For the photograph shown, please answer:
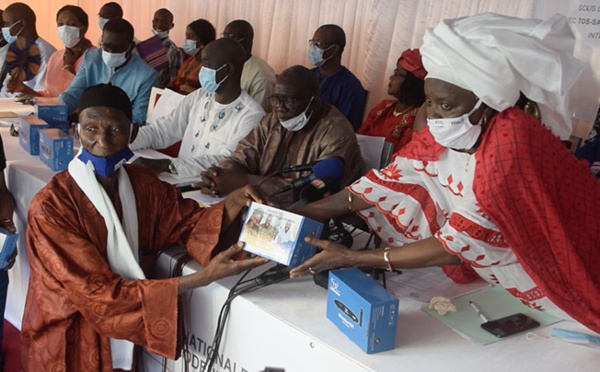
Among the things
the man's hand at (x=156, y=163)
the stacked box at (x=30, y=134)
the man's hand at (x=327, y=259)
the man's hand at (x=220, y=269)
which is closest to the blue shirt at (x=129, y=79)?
the stacked box at (x=30, y=134)

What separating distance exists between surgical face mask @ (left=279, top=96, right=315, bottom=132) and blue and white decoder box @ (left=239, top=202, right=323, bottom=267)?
1345 millimetres

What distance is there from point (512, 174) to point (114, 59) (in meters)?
3.60

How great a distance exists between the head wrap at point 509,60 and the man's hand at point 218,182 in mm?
1345

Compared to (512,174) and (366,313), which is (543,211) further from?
(366,313)

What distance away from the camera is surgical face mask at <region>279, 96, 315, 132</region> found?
3.12 metres

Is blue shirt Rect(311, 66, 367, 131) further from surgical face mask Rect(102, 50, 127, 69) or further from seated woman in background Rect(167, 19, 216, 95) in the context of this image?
seated woman in background Rect(167, 19, 216, 95)

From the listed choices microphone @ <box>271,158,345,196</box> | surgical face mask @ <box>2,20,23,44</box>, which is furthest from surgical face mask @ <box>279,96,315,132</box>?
surgical face mask @ <box>2,20,23,44</box>

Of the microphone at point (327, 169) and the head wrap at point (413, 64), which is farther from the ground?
the head wrap at point (413, 64)

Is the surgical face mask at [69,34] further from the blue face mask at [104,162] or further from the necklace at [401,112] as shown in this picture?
the blue face mask at [104,162]

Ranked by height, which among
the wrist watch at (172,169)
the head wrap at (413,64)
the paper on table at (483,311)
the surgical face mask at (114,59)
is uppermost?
the head wrap at (413,64)

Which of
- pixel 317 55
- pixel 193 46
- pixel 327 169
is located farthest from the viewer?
pixel 193 46

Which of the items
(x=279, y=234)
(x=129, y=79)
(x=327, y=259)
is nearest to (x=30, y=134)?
(x=129, y=79)

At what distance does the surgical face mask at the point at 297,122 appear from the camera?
312cm

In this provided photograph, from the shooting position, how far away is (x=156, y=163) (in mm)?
3113
